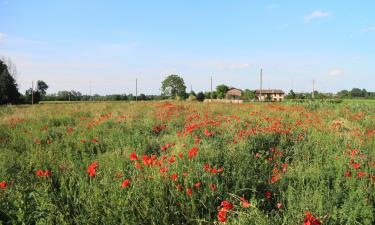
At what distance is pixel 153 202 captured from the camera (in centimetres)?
246

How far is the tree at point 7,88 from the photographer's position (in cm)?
3503

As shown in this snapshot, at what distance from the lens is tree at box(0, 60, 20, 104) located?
35031mm

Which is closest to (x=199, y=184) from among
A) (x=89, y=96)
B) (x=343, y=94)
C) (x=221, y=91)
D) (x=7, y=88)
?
(x=7, y=88)

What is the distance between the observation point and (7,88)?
35.8 meters

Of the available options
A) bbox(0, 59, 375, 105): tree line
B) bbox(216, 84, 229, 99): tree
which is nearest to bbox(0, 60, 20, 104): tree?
bbox(0, 59, 375, 105): tree line

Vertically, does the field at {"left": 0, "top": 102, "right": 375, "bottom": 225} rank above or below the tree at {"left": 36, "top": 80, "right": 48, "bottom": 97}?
below

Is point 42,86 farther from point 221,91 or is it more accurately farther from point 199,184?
point 199,184

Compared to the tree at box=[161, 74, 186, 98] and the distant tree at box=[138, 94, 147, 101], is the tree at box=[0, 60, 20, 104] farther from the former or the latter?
the tree at box=[161, 74, 186, 98]

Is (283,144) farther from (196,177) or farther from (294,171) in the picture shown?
(196,177)

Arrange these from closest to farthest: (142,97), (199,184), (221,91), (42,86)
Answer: (199,184), (142,97), (42,86), (221,91)

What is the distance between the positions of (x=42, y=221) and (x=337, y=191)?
3.10 metres

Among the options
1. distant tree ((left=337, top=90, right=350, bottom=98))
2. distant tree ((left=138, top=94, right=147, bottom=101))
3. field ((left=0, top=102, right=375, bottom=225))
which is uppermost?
distant tree ((left=337, top=90, right=350, bottom=98))

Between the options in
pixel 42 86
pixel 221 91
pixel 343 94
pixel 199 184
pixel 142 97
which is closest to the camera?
pixel 199 184

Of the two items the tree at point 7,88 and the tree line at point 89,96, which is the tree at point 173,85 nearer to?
the tree line at point 89,96
